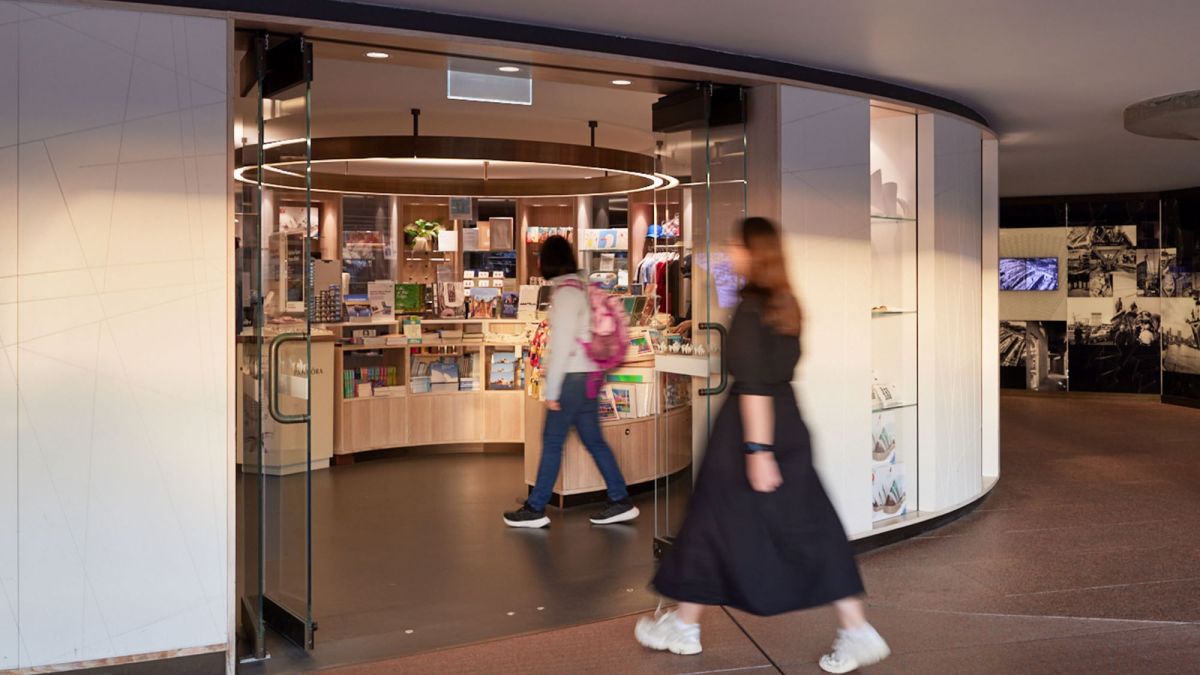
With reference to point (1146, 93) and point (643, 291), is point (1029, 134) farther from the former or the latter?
point (643, 291)

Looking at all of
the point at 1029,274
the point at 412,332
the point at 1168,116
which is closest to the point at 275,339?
the point at 412,332

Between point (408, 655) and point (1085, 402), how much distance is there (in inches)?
462

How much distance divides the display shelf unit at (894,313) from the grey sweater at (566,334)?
1678 mm

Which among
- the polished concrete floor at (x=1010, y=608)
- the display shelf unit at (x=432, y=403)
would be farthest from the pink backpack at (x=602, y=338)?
the display shelf unit at (x=432, y=403)

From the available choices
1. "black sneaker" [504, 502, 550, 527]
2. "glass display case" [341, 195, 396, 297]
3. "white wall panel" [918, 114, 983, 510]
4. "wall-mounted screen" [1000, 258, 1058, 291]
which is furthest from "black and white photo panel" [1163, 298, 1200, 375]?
"black sneaker" [504, 502, 550, 527]

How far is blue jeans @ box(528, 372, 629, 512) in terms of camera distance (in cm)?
654

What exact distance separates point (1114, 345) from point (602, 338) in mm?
10246

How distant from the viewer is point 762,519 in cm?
410

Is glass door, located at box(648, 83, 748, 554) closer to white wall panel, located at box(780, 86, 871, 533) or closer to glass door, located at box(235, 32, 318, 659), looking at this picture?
white wall panel, located at box(780, 86, 871, 533)

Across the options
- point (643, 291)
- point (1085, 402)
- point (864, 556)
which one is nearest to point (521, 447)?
point (643, 291)

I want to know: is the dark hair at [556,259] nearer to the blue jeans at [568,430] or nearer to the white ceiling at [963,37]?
the blue jeans at [568,430]

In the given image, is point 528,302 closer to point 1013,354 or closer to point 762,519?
point 762,519

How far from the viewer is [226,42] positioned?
14.0ft

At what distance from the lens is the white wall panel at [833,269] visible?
5.95 metres
